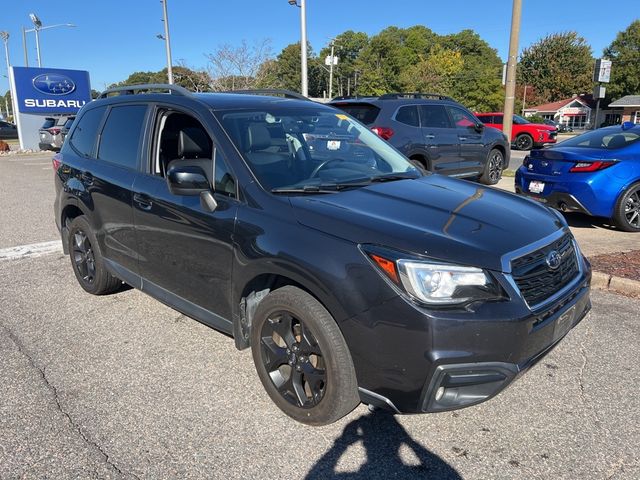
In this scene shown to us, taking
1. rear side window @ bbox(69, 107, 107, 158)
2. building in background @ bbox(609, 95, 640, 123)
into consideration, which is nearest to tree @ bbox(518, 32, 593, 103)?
building in background @ bbox(609, 95, 640, 123)

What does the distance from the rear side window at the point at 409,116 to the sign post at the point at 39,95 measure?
22975 mm

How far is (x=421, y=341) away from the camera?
2.38 metres

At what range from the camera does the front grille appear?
259 cm

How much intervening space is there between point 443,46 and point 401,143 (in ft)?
294

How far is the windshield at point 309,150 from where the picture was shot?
3.29m

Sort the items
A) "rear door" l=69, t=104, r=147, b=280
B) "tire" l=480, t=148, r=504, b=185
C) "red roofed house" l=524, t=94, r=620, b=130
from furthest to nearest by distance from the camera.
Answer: "red roofed house" l=524, t=94, r=620, b=130, "tire" l=480, t=148, r=504, b=185, "rear door" l=69, t=104, r=147, b=280

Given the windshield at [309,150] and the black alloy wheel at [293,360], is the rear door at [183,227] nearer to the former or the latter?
the windshield at [309,150]

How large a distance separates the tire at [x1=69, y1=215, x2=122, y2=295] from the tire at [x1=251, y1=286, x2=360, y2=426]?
2205 mm

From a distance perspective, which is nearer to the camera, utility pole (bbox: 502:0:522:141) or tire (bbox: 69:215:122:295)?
tire (bbox: 69:215:122:295)

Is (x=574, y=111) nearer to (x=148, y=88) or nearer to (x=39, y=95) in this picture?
(x=39, y=95)

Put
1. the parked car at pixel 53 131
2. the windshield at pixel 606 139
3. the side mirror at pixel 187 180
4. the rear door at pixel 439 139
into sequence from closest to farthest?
the side mirror at pixel 187 180
the windshield at pixel 606 139
the rear door at pixel 439 139
the parked car at pixel 53 131

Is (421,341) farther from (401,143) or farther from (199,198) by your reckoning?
(401,143)

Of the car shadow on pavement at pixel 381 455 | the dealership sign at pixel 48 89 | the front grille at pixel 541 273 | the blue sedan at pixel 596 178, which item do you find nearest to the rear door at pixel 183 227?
the car shadow on pavement at pixel 381 455

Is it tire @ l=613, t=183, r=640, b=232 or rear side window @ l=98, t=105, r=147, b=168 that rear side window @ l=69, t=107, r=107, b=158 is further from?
tire @ l=613, t=183, r=640, b=232
